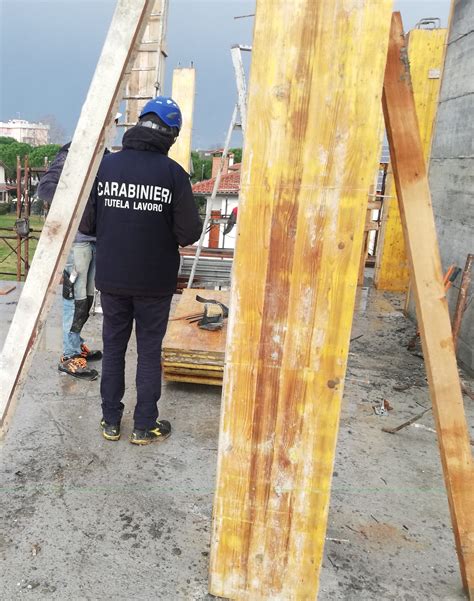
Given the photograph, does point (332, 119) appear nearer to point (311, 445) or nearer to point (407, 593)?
point (311, 445)

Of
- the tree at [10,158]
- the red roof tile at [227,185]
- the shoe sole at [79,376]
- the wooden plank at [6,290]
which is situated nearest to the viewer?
the shoe sole at [79,376]

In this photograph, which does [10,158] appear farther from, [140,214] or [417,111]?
[140,214]

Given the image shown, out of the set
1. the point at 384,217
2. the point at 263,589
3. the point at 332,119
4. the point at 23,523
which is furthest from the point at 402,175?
the point at 384,217

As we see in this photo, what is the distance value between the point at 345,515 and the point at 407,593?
1.76 feet

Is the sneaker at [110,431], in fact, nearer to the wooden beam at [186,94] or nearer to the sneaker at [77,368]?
the sneaker at [77,368]

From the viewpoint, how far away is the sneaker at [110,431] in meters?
3.29

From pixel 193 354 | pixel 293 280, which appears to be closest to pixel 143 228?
pixel 193 354

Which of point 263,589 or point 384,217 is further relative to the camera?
point 384,217

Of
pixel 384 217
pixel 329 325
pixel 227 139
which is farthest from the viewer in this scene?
pixel 384 217

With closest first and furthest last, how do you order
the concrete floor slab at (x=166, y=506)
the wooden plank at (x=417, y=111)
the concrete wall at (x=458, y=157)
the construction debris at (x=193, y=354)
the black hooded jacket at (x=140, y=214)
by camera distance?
the concrete floor slab at (x=166, y=506) → the black hooded jacket at (x=140, y=214) → the construction debris at (x=193, y=354) → the concrete wall at (x=458, y=157) → the wooden plank at (x=417, y=111)

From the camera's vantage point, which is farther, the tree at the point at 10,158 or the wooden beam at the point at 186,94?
the tree at the point at 10,158

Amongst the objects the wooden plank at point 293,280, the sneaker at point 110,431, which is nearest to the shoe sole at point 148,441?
the sneaker at point 110,431

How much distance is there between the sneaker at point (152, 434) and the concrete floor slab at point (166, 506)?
78 mm

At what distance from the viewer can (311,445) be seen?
1.86 metres
